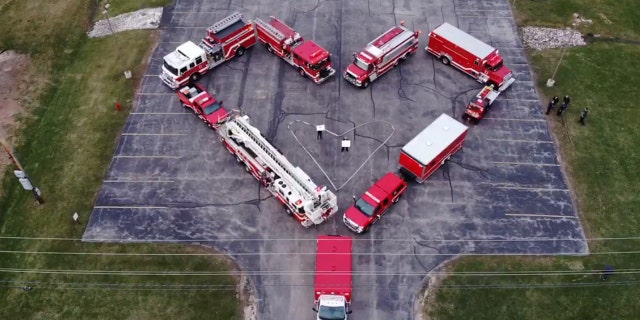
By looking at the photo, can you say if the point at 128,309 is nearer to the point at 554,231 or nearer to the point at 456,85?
the point at 554,231

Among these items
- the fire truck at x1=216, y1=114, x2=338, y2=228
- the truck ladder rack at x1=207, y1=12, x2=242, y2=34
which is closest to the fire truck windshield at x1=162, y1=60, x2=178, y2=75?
the truck ladder rack at x1=207, y1=12, x2=242, y2=34

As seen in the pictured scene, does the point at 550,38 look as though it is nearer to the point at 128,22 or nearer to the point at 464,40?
the point at 464,40

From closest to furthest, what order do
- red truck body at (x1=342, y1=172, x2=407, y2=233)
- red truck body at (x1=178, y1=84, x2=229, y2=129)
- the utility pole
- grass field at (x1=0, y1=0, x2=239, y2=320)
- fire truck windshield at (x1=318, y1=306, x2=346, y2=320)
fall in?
1. fire truck windshield at (x1=318, y1=306, x2=346, y2=320)
2. grass field at (x1=0, y1=0, x2=239, y2=320)
3. red truck body at (x1=342, y1=172, x2=407, y2=233)
4. the utility pole
5. red truck body at (x1=178, y1=84, x2=229, y2=129)

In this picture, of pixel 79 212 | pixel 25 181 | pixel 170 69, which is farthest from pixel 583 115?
pixel 25 181

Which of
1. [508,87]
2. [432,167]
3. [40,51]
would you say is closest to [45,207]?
[40,51]

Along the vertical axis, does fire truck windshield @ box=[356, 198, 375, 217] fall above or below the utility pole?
below

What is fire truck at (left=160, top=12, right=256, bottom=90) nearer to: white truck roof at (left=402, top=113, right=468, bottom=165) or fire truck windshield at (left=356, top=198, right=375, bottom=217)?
white truck roof at (left=402, top=113, right=468, bottom=165)

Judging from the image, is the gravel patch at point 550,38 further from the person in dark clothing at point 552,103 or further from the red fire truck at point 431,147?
the red fire truck at point 431,147

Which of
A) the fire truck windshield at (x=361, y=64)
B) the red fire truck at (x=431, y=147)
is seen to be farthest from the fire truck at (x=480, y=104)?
the fire truck windshield at (x=361, y=64)
